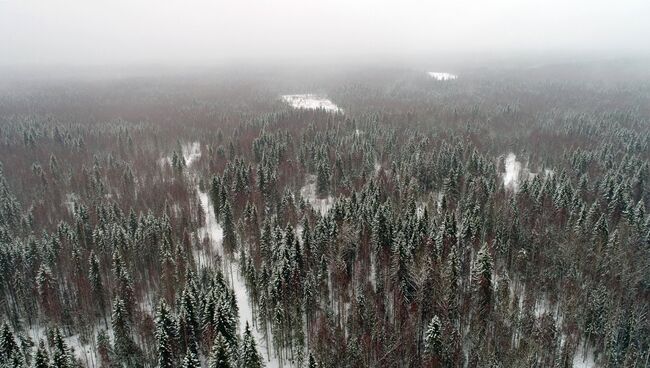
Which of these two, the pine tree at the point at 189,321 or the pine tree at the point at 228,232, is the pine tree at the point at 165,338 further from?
the pine tree at the point at 228,232

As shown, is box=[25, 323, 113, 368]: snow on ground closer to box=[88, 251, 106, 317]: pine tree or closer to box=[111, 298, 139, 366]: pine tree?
box=[88, 251, 106, 317]: pine tree

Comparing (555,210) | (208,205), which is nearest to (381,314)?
(555,210)

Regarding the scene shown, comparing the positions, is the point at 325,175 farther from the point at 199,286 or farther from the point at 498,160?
the point at 498,160

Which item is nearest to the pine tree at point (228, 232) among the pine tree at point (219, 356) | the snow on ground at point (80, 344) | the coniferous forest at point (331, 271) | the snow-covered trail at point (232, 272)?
the coniferous forest at point (331, 271)

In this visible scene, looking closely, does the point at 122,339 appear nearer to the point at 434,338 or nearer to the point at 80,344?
the point at 80,344

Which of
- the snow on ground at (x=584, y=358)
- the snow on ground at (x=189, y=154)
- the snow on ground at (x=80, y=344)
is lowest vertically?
the snow on ground at (x=584, y=358)
